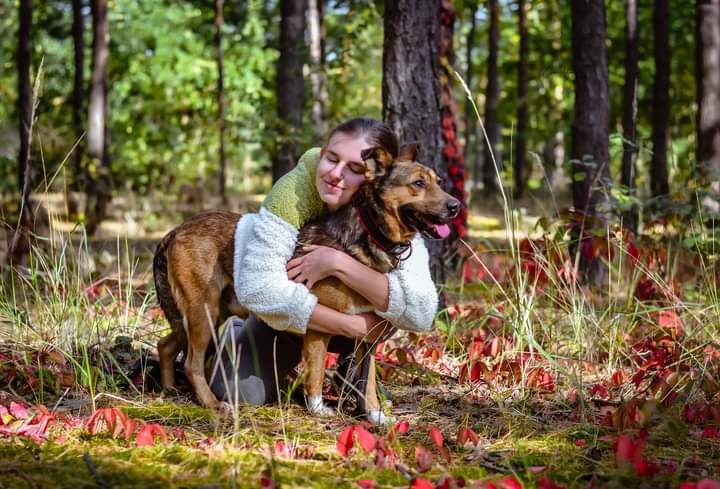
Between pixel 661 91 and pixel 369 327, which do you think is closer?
pixel 369 327

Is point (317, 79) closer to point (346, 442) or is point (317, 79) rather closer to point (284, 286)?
point (284, 286)

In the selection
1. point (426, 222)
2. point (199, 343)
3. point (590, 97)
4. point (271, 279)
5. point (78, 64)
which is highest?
point (78, 64)

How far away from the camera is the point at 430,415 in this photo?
3965mm

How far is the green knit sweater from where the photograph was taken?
3.86m

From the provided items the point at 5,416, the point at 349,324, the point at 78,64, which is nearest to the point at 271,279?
the point at 349,324

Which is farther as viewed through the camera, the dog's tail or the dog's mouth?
the dog's tail

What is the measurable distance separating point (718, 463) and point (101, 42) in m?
12.2

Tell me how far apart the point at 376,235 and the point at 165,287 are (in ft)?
4.21

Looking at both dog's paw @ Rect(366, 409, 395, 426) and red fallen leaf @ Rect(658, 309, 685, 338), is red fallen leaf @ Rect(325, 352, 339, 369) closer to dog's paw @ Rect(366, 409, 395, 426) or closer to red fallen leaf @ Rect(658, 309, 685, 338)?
dog's paw @ Rect(366, 409, 395, 426)

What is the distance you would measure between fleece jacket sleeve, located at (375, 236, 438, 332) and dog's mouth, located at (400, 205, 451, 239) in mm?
255

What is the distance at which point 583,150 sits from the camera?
26.0 ft

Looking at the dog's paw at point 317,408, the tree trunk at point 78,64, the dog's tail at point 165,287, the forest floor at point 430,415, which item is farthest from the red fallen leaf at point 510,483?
the tree trunk at point 78,64

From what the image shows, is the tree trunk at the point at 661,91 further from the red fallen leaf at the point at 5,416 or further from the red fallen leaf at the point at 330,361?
the red fallen leaf at the point at 5,416

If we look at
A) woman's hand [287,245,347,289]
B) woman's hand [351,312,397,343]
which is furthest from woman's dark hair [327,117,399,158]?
woman's hand [351,312,397,343]
